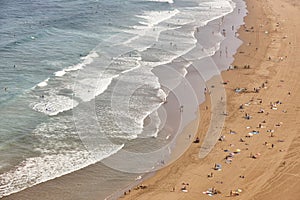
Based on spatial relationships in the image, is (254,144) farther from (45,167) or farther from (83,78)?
(83,78)

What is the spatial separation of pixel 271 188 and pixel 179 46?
101 ft

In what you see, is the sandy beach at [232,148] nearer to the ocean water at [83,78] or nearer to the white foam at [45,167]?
the white foam at [45,167]

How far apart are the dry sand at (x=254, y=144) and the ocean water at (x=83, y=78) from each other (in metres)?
3.18

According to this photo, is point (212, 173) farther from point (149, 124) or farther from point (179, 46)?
point (179, 46)

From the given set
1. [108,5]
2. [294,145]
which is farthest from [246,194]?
[108,5]

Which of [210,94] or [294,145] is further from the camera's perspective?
[210,94]

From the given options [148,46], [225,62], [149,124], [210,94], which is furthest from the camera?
[148,46]

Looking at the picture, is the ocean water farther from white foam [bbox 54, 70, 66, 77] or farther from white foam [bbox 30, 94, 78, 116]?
white foam [bbox 54, 70, 66, 77]

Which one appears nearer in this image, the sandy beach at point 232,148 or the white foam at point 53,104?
the sandy beach at point 232,148

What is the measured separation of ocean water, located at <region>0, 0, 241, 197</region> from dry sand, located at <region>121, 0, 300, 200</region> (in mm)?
3185

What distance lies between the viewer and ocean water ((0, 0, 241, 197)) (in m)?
33.1

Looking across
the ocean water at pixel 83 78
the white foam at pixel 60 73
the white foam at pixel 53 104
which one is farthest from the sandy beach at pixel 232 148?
the white foam at pixel 60 73

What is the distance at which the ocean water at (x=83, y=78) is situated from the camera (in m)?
33.1

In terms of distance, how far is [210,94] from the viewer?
43.0 meters
